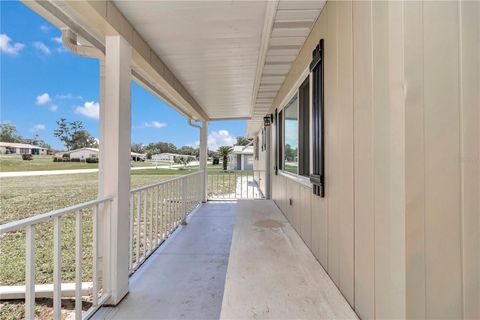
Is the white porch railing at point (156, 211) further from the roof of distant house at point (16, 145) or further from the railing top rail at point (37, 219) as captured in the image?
the roof of distant house at point (16, 145)

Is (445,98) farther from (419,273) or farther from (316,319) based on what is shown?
(316,319)

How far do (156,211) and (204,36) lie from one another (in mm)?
2527

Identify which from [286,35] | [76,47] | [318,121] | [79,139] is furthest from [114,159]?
[79,139]

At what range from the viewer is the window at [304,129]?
2.72 meters

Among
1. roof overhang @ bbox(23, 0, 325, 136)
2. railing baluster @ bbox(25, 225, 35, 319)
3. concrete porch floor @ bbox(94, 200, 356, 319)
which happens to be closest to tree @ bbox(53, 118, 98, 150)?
roof overhang @ bbox(23, 0, 325, 136)

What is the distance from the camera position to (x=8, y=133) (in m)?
2.75

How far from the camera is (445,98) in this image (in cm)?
102

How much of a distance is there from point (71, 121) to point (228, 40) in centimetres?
311

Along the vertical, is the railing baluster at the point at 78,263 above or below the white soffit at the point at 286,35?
below

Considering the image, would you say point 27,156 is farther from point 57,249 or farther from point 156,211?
point 57,249

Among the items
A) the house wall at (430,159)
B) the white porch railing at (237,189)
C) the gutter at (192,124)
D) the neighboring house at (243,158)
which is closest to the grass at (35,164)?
the house wall at (430,159)

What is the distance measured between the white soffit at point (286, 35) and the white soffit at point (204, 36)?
17 centimetres

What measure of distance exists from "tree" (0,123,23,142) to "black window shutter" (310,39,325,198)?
3097 mm

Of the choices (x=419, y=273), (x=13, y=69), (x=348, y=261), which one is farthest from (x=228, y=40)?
(x=13, y=69)
